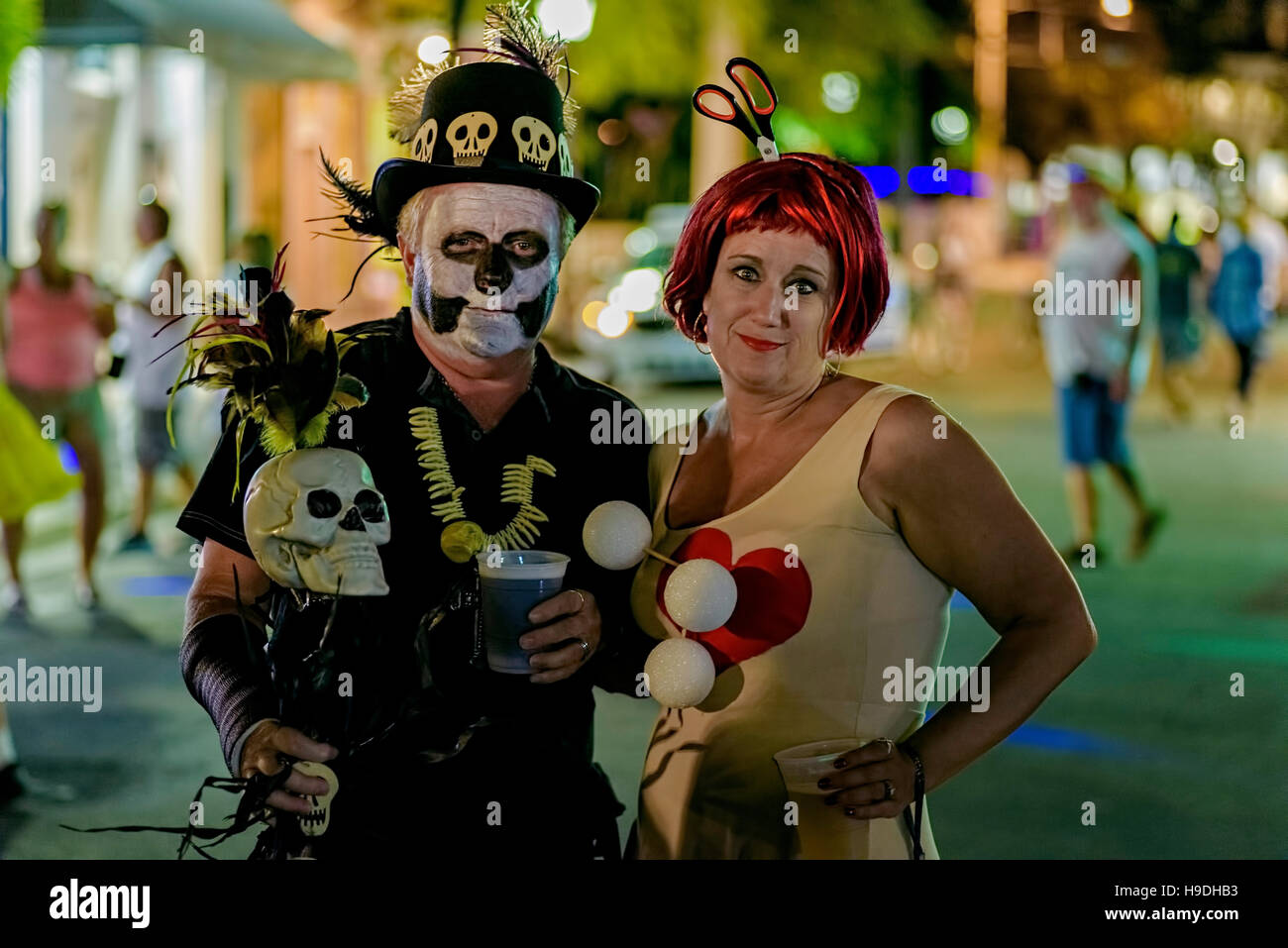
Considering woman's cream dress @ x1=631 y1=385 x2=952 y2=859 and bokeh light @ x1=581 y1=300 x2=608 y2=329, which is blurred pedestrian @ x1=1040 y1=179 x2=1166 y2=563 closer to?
woman's cream dress @ x1=631 y1=385 x2=952 y2=859

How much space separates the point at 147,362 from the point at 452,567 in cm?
736

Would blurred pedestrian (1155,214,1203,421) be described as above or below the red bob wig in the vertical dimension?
above

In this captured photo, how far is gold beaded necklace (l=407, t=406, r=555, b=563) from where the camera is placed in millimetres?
2447

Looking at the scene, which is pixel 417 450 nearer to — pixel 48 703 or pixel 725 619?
pixel 725 619

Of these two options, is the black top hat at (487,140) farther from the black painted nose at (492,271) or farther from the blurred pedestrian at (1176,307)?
the blurred pedestrian at (1176,307)

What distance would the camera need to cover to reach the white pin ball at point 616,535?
242cm

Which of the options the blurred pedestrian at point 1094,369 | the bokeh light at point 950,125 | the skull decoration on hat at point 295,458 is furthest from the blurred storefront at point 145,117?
the bokeh light at point 950,125

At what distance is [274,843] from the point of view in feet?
7.62

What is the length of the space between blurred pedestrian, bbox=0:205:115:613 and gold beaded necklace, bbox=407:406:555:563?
19.6 ft

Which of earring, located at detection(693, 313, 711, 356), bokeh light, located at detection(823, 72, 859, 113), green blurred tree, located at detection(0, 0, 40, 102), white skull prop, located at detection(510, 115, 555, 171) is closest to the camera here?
white skull prop, located at detection(510, 115, 555, 171)

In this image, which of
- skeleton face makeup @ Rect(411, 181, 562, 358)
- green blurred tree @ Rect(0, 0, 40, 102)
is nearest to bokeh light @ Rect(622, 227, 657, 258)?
green blurred tree @ Rect(0, 0, 40, 102)

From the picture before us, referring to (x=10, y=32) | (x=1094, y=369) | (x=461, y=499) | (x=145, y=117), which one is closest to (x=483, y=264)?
(x=461, y=499)

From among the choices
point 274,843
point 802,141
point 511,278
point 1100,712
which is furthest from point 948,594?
point 802,141

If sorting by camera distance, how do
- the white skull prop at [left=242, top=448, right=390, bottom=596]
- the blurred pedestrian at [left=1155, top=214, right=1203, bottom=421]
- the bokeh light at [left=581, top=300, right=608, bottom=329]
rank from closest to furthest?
the white skull prop at [left=242, top=448, right=390, bottom=596]
the blurred pedestrian at [left=1155, top=214, right=1203, bottom=421]
the bokeh light at [left=581, top=300, right=608, bottom=329]
